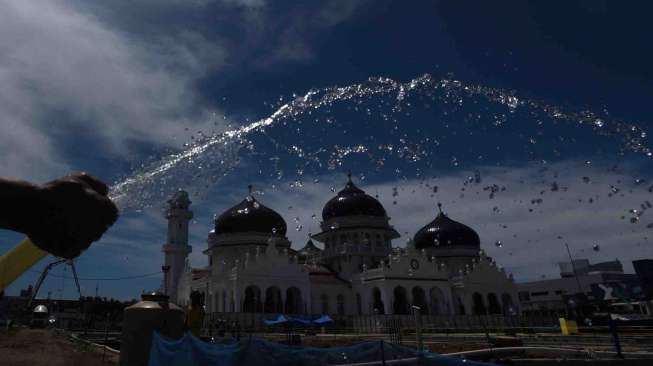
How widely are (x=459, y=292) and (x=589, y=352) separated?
46.8 meters

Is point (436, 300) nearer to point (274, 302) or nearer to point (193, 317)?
point (274, 302)

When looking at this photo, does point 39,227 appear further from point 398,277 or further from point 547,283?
point 547,283

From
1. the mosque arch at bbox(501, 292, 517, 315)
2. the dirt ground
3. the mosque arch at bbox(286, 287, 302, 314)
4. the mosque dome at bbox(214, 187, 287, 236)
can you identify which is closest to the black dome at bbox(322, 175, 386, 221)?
the mosque dome at bbox(214, 187, 287, 236)

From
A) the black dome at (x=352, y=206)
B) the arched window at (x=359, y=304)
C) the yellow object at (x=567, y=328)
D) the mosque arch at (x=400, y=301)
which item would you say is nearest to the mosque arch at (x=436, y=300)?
the mosque arch at (x=400, y=301)

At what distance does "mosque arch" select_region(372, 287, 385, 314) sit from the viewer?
57.3 m

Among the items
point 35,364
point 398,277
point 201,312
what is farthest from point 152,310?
point 398,277

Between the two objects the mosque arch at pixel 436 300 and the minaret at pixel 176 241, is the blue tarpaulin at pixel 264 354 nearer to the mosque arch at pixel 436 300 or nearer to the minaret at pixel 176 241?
the mosque arch at pixel 436 300

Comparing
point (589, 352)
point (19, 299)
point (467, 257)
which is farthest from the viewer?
point (19, 299)

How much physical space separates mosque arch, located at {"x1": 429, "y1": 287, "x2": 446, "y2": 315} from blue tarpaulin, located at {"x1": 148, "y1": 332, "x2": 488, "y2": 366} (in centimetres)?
5149

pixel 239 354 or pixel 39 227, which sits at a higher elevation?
pixel 39 227

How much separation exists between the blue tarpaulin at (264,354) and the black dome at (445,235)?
6236 cm

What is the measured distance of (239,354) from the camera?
1095cm

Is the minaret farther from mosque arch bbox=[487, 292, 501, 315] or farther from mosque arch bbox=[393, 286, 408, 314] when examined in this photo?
mosque arch bbox=[487, 292, 501, 315]

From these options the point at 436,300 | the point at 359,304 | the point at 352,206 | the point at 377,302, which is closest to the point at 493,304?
the point at 436,300
